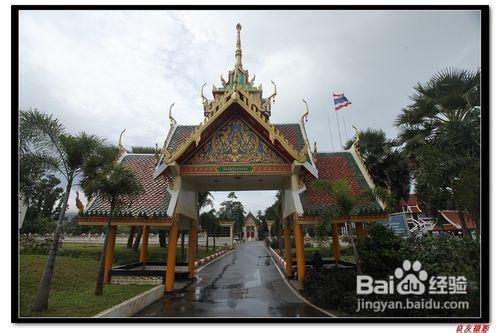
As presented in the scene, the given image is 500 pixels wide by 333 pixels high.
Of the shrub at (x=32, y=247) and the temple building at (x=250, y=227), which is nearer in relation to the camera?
the shrub at (x=32, y=247)

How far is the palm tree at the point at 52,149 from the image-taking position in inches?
340

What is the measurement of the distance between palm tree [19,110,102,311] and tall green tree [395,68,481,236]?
10899mm

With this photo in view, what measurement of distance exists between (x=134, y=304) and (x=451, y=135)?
10875 mm

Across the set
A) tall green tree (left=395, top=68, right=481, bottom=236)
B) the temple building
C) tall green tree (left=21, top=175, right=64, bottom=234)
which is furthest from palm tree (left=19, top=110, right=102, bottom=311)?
the temple building

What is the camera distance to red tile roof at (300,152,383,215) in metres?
11.0

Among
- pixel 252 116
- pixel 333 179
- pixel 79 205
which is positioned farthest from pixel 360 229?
pixel 79 205

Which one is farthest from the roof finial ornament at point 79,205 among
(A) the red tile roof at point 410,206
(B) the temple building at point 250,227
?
(B) the temple building at point 250,227

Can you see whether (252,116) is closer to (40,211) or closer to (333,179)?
(333,179)

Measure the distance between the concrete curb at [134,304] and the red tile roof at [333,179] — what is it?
19.9 ft

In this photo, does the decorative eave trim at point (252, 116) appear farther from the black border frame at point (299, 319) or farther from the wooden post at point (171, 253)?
the black border frame at point (299, 319)

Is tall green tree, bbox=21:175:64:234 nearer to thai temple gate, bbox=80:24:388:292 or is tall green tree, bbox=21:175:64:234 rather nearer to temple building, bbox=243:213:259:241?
thai temple gate, bbox=80:24:388:292

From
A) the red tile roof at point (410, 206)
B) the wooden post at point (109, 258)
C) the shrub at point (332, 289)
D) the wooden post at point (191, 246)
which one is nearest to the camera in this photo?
the shrub at point (332, 289)

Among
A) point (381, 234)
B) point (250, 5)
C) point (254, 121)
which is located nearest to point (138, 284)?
point (254, 121)

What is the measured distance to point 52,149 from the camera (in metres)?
9.41
